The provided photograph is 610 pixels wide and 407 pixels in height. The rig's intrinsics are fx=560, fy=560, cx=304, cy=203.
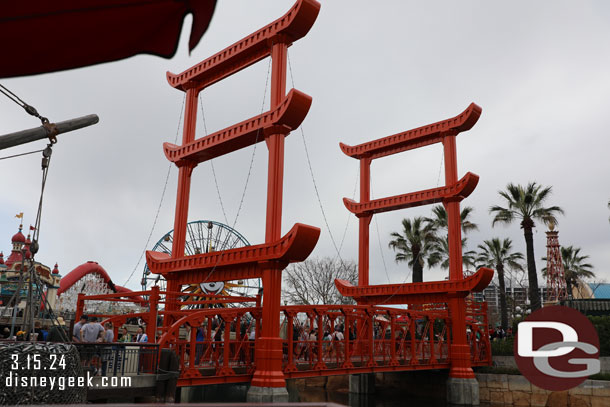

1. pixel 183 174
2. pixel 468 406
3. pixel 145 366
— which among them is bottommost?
pixel 468 406

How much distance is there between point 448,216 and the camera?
2644cm

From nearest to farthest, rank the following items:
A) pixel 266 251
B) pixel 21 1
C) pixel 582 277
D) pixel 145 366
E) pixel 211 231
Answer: pixel 21 1
pixel 145 366
pixel 266 251
pixel 211 231
pixel 582 277

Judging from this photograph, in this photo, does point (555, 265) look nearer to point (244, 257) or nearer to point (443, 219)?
point (443, 219)

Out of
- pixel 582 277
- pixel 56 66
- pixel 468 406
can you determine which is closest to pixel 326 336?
pixel 468 406

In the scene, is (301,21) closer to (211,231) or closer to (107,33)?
(107,33)

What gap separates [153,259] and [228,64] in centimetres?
708

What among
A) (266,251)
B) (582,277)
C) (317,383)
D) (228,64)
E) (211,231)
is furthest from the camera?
(582,277)

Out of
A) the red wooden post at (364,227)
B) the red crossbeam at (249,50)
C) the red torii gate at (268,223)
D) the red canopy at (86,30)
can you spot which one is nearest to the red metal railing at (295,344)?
the red torii gate at (268,223)

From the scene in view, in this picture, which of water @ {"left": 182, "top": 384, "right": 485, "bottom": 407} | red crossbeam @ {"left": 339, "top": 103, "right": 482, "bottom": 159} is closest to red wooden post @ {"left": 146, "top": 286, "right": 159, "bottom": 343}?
water @ {"left": 182, "top": 384, "right": 485, "bottom": 407}

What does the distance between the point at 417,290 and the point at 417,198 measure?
14.4ft

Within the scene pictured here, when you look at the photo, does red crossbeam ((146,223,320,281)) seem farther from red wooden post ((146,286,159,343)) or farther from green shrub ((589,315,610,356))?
green shrub ((589,315,610,356))

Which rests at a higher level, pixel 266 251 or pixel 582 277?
pixel 582 277

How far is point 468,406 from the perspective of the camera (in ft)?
81.7

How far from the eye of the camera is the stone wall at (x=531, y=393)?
22.1 meters
